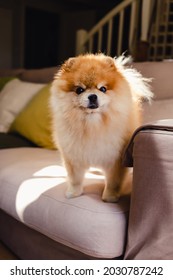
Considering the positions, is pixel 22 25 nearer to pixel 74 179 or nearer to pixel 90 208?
pixel 74 179

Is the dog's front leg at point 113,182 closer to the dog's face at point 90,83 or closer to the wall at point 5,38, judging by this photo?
the dog's face at point 90,83

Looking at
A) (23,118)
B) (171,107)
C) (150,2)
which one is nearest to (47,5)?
(150,2)

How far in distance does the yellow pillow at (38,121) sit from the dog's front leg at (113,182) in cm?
79

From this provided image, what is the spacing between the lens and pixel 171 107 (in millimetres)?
1407

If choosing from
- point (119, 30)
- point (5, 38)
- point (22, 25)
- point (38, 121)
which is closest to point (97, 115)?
point (38, 121)

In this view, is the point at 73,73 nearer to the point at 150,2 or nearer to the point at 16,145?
the point at 16,145

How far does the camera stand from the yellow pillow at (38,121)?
1.85 metres

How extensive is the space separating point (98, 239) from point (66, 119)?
39cm

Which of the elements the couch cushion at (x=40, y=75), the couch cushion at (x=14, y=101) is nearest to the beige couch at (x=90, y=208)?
the couch cushion at (x=14, y=101)

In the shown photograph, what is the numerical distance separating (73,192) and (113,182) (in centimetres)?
14

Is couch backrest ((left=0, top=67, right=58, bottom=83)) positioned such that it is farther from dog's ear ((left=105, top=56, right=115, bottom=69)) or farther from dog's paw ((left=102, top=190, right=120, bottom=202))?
dog's paw ((left=102, top=190, right=120, bottom=202))

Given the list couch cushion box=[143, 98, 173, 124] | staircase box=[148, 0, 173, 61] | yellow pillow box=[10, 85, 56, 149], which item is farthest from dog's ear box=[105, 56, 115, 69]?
staircase box=[148, 0, 173, 61]

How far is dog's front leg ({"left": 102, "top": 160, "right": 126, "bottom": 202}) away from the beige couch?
25 millimetres

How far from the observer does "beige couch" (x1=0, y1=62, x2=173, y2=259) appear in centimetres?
91
